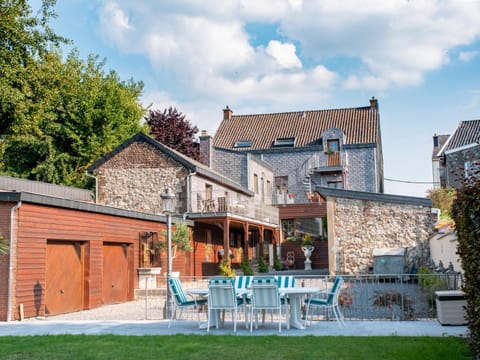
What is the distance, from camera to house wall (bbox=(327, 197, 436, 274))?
64.1 ft

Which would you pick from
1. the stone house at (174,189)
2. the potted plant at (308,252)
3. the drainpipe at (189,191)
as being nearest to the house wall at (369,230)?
the stone house at (174,189)

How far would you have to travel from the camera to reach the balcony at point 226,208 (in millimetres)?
24469

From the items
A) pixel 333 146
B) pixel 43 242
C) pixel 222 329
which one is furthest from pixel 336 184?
pixel 222 329

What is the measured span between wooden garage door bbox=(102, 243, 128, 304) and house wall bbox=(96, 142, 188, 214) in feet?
24.7

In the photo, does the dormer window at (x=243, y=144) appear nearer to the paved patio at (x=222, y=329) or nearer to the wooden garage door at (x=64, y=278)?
the wooden garage door at (x=64, y=278)

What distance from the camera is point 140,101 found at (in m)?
36.7

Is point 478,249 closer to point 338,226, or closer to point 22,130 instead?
point 338,226

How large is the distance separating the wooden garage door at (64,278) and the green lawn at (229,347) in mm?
4149

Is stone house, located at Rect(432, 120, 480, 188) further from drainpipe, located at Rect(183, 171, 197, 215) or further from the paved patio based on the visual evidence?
the paved patio

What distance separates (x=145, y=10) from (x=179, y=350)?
6996mm

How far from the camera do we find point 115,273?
16.7 metres

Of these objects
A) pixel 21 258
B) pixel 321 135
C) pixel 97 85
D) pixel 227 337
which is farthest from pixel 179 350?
pixel 321 135

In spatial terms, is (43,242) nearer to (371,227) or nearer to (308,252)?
(371,227)

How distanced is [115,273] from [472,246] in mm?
12404
